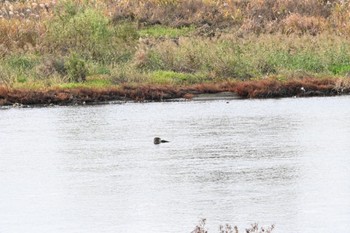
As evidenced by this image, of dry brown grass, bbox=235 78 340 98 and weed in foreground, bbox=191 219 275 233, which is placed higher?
weed in foreground, bbox=191 219 275 233

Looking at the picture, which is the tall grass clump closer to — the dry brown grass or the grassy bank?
the grassy bank

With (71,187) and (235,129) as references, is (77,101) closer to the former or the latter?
(235,129)

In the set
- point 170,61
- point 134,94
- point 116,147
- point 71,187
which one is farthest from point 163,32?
point 71,187

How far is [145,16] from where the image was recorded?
4878 centimetres

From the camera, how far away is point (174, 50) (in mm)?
39719

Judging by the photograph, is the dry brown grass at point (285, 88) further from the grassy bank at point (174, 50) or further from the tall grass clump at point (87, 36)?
the tall grass clump at point (87, 36)

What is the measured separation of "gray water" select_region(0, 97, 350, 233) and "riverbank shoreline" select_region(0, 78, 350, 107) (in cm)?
307

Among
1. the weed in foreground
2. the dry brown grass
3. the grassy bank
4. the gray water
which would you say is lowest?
the grassy bank

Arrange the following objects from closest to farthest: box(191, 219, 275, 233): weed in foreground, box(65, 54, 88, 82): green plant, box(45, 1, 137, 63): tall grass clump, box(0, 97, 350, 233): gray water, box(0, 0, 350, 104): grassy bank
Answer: box(191, 219, 275, 233): weed in foreground < box(0, 97, 350, 233): gray water < box(0, 0, 350, 104): grassy bank < box(65, 54, 88, 82): green plant < box(45, 1, 137, 63): tall grass clump

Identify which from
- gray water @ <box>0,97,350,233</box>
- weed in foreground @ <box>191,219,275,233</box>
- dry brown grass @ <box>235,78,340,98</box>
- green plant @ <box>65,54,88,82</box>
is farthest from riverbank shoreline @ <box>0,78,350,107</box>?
weed in foreground @ <box>191,219,275,233</box>

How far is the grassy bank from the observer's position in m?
36.7

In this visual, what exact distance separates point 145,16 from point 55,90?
1427 centimetres

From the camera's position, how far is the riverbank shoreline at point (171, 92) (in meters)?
34.4

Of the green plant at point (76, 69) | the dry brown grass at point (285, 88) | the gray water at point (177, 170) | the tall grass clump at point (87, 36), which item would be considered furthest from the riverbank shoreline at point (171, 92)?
the tall grass clump at point (87, 36)
